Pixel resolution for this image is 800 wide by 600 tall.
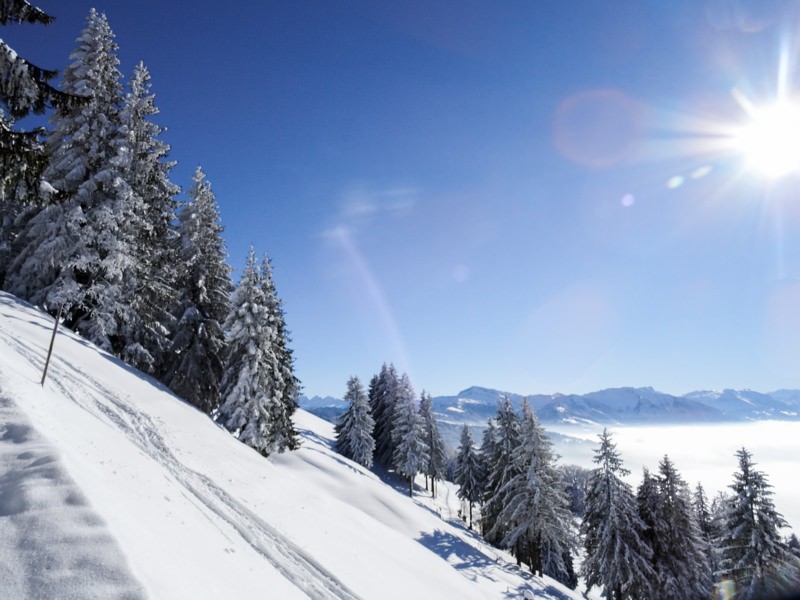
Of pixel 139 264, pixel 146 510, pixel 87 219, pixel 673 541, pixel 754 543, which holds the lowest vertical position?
pixel 673 541

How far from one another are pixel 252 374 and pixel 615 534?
1025 inches

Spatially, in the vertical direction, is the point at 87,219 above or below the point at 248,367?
above

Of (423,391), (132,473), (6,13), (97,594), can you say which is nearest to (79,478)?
(97,594)

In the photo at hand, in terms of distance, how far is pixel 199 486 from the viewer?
12.2 metres

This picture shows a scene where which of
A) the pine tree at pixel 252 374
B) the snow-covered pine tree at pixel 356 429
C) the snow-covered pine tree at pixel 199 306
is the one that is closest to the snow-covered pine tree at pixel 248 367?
the pine tree at pixel 252 374

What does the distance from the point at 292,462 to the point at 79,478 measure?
2395 cm

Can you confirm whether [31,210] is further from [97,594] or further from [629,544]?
[629,544]

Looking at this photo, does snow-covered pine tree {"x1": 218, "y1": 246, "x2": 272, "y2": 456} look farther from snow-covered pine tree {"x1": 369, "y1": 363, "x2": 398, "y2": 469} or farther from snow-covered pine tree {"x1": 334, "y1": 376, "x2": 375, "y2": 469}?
snow-covered pine tree {"x1": 369, "y1": 363, "x2": 398, "y2": 469}

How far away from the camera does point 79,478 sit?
247 inches

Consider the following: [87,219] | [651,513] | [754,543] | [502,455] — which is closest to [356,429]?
[502,455]

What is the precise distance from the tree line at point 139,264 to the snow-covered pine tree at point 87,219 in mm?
59

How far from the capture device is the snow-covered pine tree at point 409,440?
169 feet

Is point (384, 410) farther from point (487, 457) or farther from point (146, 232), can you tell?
point (146, 232)

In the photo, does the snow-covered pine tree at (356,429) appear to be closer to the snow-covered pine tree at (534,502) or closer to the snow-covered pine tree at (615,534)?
the snow-covered pine tree at (534,502)
